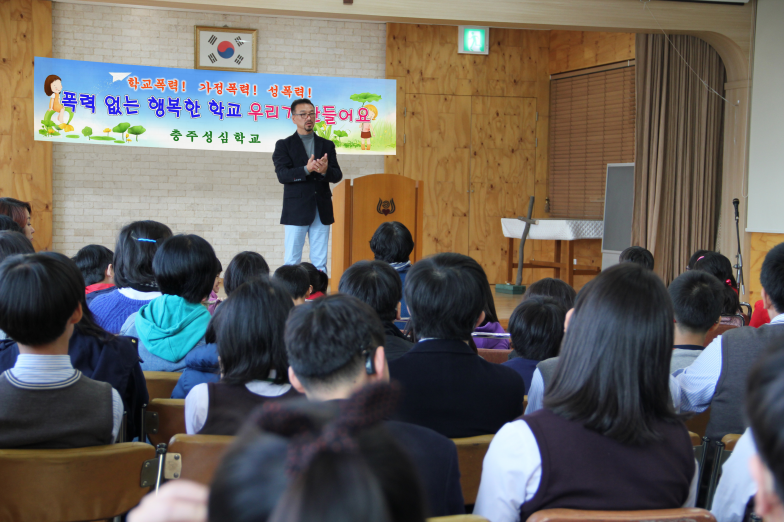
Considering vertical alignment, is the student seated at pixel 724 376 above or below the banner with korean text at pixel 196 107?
below

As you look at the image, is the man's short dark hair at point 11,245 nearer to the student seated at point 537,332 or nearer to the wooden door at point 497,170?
the student seated at point 537,332

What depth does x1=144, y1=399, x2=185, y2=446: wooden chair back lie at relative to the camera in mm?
1647

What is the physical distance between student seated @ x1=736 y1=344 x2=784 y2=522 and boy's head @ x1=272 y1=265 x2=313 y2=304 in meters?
2.25

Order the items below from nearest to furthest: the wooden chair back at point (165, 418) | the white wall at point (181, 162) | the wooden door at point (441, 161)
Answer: the wooden chair back at point (165, 418)
the white wall at point (181, 162)
the wooden door at point (441, 161)

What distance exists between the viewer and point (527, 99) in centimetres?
820

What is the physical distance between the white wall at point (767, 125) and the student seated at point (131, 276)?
4916mm

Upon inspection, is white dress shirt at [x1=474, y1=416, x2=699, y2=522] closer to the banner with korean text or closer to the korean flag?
the banner with korean text

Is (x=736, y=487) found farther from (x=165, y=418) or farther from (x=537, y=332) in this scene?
(x=165, y=418)

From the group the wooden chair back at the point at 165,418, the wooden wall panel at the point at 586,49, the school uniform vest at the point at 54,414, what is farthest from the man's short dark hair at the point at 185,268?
the wooden wall panel at the point at 586,49

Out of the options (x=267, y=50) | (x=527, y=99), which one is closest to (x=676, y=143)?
(x=527, y=99)

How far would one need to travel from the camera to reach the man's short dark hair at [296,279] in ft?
8.98

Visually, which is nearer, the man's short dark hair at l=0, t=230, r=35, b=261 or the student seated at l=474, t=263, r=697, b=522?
the student seated at l=474, t=263, r=697, b=522

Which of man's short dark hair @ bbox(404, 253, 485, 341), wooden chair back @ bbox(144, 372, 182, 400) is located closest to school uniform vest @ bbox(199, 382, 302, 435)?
man's short dark hair @ bbox(404, 253, 485, 341)

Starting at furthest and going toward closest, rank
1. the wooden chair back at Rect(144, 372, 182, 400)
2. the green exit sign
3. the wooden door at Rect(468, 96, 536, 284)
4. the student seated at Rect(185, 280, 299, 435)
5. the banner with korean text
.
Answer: the wooden door at Rect(468, 96, 536, 284) → the green exit sign → the banner with korean text → the wooden chair back at Rect(144, 372, 182, 400) → the student seated at Rect(185, 280, 299, 435)
